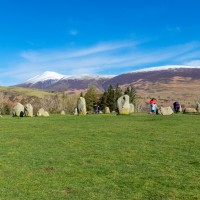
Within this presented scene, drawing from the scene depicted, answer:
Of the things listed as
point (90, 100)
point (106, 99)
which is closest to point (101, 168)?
point (106, 99)

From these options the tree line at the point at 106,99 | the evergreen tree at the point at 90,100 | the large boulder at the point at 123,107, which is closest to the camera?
the large boulder at the point at 123,107

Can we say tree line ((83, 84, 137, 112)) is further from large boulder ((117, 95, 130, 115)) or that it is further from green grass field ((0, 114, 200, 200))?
green grass field ((0, 114, 200, 200))

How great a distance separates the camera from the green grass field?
942 cm

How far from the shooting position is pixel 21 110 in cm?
Answer: 4572

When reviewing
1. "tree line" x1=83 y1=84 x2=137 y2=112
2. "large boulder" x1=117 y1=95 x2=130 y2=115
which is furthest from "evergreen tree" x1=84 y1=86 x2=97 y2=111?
"large boulder" x1=117 y1=95 x2=130 y2=115

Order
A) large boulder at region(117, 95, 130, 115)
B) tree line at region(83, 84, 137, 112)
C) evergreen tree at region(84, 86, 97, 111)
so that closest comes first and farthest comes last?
large boulder at region(117, 95, 130, 115) → tree line at region(83, 84, 137, 112) → evergreen tree at region(84, 86, 97, 111)

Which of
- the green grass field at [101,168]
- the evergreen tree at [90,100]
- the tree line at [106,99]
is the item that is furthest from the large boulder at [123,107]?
the evergreen tree at [90,100]

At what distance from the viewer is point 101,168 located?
39.1 ft

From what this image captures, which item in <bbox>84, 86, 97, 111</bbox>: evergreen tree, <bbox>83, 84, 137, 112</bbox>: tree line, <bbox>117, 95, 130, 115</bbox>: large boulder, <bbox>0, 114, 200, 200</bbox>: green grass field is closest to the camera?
<bbox>0, 114, 200, 200</bbox>: green grass field

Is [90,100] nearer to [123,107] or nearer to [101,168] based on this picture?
[123,107]

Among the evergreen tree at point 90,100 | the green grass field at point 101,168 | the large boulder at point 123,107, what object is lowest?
the green grass field at point 101,168

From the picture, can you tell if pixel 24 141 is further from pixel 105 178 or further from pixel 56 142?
pixel 105 178

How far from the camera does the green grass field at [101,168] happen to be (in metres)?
9.42

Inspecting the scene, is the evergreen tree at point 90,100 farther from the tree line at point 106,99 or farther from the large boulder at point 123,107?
the large boulder at point 123,107
